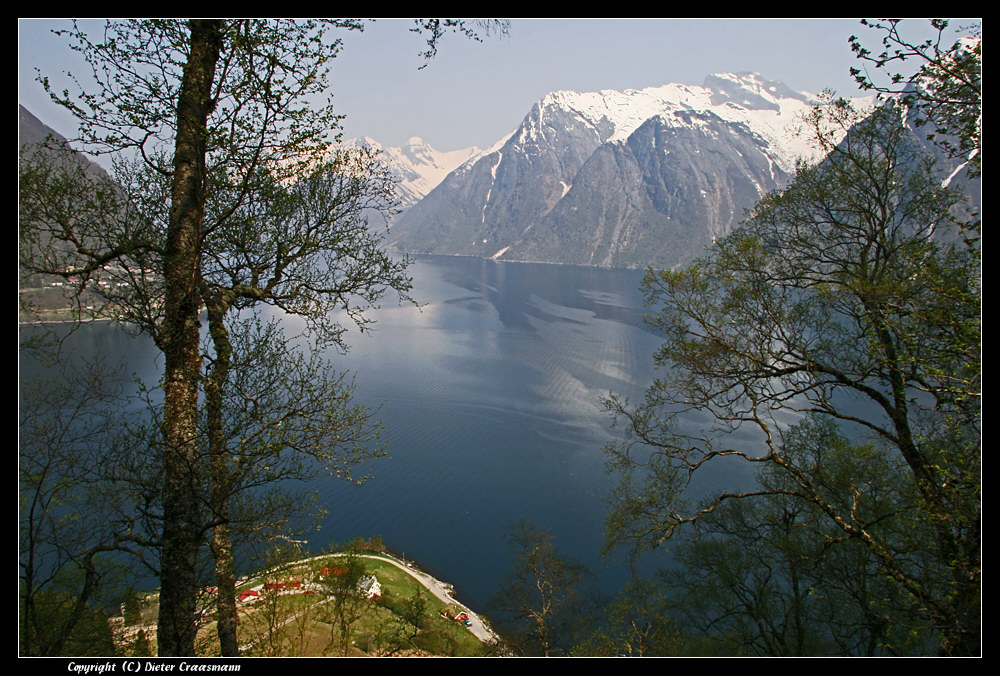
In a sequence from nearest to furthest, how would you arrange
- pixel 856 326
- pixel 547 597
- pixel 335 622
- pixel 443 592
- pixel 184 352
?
1. pixel 184 352
2. pixel 856 326
3. pixel 335 622
4. pixel 547 597
5. pixel 443 592

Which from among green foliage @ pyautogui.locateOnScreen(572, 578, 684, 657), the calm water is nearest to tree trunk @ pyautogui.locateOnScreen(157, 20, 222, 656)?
the calm water

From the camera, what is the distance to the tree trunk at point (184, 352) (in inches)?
160

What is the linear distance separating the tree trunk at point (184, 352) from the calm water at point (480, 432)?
628cm

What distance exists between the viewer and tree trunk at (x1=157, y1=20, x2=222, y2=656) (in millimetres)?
4062

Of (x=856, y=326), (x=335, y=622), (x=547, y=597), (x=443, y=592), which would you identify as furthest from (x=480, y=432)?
(x=856, y=326)

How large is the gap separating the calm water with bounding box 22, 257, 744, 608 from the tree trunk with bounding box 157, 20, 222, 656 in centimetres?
628

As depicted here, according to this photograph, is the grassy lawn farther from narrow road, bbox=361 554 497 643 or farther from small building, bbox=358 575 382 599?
narrow road, bbox=361 554 497 643

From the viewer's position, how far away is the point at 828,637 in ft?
49.1

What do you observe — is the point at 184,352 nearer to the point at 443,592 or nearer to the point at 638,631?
the point at 638,631

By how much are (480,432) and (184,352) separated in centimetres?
2654

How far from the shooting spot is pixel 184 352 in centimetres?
422

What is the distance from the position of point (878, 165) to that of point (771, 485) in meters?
11.2
